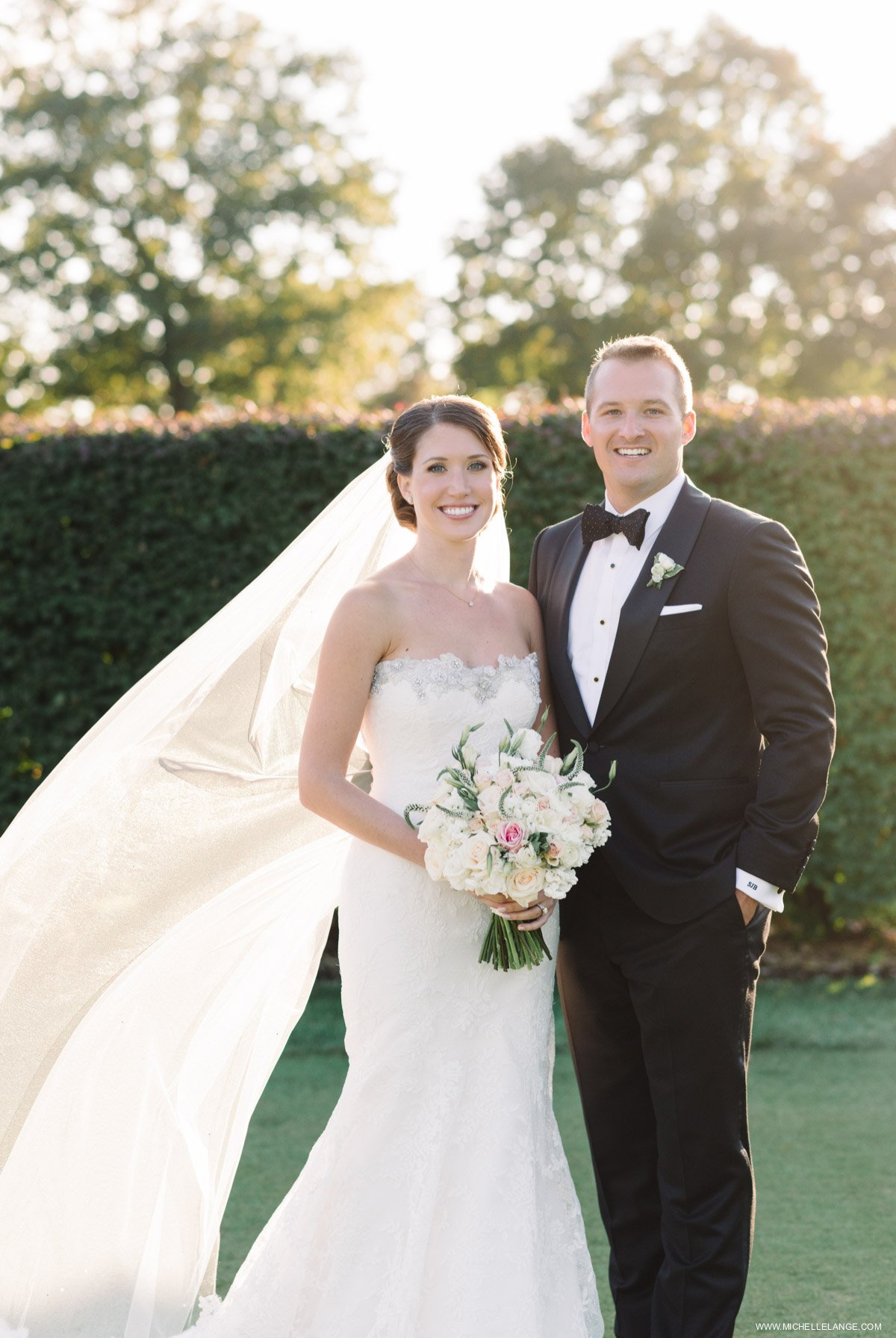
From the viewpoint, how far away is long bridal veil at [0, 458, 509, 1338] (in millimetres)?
3764

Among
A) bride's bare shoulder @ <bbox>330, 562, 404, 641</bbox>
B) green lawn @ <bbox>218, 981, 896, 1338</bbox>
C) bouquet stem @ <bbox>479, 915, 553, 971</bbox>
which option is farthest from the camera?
green lawn @ <bbox>218, 981, 896, 1338</bbox>

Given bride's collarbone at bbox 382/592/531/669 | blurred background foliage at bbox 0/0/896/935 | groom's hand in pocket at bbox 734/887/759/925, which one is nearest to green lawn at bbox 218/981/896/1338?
groom's hand in pocket at bbox 734/887/759/925

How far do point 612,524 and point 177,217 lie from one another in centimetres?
2433

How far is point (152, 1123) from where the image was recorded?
3.83 meters

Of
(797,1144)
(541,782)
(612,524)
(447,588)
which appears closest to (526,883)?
(541,782)

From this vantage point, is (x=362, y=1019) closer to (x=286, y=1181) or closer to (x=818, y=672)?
(x=818, y=672)

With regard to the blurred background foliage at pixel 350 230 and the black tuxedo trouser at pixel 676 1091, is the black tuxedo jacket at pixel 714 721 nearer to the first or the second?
the black tuxedo trouser at pixel 676 1091

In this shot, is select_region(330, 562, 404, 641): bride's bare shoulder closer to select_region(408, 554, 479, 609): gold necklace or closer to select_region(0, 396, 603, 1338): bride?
select_region(0, 396, 603, 1338): bride

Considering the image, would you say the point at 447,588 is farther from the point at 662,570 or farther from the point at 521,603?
the point at 662,570

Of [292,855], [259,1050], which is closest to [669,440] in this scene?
[292,855]

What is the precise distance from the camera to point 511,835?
317 cm

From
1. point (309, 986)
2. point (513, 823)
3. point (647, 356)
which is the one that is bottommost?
point (309, 986)

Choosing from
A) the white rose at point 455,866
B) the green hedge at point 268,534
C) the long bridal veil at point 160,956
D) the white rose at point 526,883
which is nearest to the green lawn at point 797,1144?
the long bridal veil at point 160,956

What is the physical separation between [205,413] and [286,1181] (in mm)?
4754
